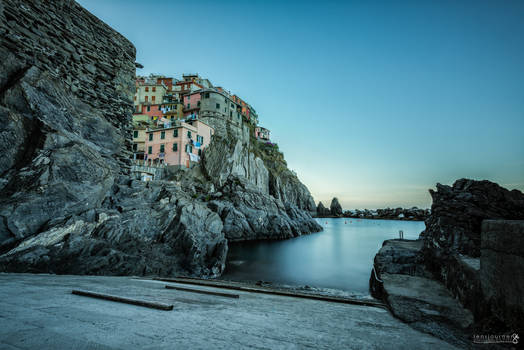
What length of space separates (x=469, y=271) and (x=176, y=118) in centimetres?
6167

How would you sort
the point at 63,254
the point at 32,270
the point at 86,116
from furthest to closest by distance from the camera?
the point at 86,116 → the point at 63,254 → the point at 32,270

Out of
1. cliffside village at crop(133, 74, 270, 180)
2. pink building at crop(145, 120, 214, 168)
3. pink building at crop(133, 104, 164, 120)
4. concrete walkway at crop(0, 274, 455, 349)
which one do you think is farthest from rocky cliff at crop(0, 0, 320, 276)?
pink building at crop(133, 104, 164, 120)

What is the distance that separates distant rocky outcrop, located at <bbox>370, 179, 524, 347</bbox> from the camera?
2.55m

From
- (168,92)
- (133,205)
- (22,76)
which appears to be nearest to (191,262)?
(133,205)

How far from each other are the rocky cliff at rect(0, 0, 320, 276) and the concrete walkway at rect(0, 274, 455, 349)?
6273mm

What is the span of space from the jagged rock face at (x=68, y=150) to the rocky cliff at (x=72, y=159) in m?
0.04

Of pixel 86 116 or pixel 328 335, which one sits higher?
pixel 86 116

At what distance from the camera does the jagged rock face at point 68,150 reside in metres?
7.94

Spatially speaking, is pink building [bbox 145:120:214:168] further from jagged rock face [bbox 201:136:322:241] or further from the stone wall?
the stone wall

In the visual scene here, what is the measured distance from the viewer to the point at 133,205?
522 inches

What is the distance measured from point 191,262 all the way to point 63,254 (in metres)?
6.96

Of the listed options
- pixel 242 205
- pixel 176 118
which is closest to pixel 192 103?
pixel 176 118

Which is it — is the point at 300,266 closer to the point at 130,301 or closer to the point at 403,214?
the point at 130,301

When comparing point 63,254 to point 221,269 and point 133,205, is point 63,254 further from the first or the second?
point 221,269
